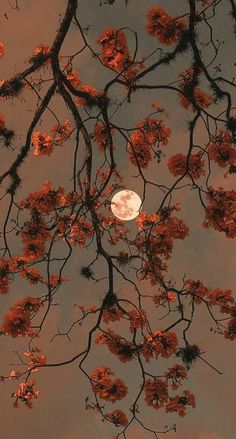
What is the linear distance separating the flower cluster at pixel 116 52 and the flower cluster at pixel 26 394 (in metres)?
3.66

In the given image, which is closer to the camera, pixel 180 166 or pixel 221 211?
pixel 221 211

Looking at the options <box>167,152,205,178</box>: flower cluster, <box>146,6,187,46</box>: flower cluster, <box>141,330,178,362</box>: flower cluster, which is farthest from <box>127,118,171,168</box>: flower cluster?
<box>141,330,178,362</box>: flower cluster

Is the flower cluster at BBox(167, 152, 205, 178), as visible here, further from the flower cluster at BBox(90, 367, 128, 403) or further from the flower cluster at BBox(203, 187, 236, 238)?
the flower cluster at BBox(90, 367, 128, 403)

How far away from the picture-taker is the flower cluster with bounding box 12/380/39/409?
20.2 feet

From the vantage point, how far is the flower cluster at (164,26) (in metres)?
5.27

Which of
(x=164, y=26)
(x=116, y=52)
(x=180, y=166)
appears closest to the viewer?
(x=164, y=26)

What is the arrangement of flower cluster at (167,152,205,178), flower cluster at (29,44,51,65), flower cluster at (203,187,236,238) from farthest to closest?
flower cluster at (167,152,205,178) < flower cluster at (203,187,236,238) < flower cluster at (29,44,51,65)

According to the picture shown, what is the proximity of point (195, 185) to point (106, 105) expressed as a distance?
3.84ft

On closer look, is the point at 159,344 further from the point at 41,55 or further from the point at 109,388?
the point at 41,55

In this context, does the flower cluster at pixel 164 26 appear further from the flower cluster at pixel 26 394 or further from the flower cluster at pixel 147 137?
the flower cluster at pixel 26 394

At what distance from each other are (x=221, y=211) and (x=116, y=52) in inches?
78.4

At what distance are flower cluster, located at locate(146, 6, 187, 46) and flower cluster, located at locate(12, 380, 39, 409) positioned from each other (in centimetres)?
407

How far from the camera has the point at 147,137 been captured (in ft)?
20.8

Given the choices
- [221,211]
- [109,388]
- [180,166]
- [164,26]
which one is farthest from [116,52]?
[109,388]
